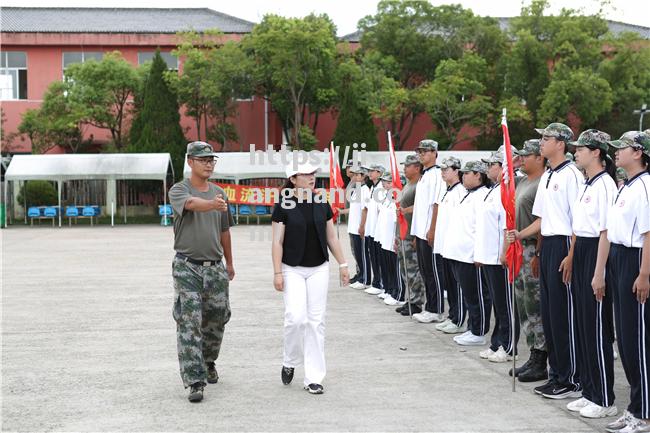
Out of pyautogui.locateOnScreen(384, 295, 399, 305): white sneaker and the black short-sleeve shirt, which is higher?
the black short-sleeve shirt

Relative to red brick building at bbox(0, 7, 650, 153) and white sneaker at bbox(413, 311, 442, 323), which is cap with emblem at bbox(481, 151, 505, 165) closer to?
white sneaker at bbox(413, 311, 442, 323)

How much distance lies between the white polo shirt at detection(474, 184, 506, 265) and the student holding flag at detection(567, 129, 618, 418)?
1914 millimetres

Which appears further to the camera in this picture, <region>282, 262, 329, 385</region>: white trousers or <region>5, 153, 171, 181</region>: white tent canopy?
<region>5, 153, 171, 181</region>: white tent canopy

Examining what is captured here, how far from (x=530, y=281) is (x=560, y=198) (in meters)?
1.07

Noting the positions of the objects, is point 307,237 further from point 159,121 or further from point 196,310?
point 159,121

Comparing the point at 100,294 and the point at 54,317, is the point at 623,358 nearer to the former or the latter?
the point at 54,317

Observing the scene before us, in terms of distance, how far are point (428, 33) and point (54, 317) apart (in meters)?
31.5

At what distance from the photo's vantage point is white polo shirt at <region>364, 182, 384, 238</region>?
13.6 m

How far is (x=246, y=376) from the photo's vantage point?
7.82m

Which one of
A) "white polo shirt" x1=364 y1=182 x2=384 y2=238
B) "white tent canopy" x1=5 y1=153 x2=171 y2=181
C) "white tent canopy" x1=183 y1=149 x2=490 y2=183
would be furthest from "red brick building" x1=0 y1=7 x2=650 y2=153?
"white polo shirt" x1=364 y1=182 x2=384 y2=238

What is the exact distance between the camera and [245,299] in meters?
13.1

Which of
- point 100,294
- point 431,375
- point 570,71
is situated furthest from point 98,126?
point 431,375

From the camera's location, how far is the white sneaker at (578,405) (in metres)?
6.50

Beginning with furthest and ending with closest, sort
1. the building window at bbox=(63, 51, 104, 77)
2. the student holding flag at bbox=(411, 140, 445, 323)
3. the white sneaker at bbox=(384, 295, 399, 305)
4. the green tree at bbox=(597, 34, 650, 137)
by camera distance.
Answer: the building window at bbox=(63, 51, 104, 77) → the green tree at bbox=(597, 34, 650, 137) → the white sneaker at bbox=(384, 295, 399, 305) → the student holding flag at bbox=(411, 140, 445, 323)
